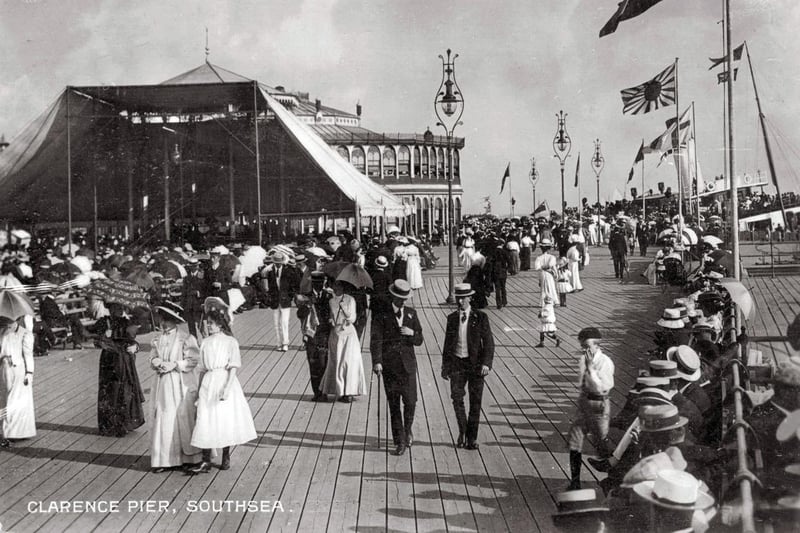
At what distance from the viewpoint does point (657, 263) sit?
59.1ft

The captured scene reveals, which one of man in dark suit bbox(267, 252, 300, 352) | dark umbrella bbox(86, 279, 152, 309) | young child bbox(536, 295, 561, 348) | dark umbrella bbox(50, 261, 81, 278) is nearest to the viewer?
dark umbrella bbox(86, 279, 152, 309)

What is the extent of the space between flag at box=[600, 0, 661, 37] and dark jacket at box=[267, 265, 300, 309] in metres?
6.41

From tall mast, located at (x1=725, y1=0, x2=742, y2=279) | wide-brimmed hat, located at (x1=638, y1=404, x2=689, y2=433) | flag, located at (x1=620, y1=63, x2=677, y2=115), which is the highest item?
flag, located at (x1=620, y1=63, x2=677, y2=115)

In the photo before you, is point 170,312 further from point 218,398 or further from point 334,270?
point 334,270

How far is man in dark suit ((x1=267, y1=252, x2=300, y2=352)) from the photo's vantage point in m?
11.4

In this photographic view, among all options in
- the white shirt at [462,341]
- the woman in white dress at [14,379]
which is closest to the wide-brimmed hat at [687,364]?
the white shirt at [462,341]

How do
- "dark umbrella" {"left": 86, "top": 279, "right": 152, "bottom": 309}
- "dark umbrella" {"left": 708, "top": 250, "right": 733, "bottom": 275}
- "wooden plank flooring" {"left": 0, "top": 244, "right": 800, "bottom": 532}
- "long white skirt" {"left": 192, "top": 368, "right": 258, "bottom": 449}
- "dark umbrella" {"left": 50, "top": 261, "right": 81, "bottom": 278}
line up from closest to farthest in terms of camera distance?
"wooden plank flooring" {"left": 0, "top": 244, "right": 800, "bottom": 532} < "long white skirt" {"left": 192, "top": 368, "right": 258, "bottom": 449} < "dark umbrella" {"left": 86, "top": 279, "right": 152, "bottom": 309} < "dark umbrella" {"left": 708, "top": 250, "right": 733, "bottom": 275} < "dark umbrella" {"left": 50, "top": 261, "right": 81, "bottom": 278}

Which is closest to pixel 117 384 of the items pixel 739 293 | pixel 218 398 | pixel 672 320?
pixel 218 398

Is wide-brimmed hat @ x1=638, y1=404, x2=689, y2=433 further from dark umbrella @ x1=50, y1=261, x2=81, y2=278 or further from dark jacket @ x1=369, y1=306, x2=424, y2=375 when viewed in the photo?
dark umbrella @ x1=50, y1=261, x2=81, y2=278

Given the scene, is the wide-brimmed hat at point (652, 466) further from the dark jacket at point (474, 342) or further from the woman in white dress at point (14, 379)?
the woman in white dress at point (14, 379)

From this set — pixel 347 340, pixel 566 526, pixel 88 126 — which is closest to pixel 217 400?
pixel 347 340

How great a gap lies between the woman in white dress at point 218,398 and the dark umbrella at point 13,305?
2.06 m

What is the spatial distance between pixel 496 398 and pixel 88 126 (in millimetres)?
18366

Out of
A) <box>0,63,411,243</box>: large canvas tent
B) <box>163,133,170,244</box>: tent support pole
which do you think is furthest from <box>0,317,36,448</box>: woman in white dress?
<box>163,133,170,244</box>: tent support pole
